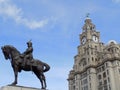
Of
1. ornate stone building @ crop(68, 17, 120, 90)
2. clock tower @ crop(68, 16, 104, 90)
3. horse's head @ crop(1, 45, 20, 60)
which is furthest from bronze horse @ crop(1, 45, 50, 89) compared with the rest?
clock tower @ crop(68, 16, 104, 90)

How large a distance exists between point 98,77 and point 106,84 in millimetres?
5991

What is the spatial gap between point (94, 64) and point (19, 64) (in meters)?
86.1

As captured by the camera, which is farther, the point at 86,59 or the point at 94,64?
the point at 86,59

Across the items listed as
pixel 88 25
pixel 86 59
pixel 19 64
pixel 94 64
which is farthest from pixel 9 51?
pixel 88 25

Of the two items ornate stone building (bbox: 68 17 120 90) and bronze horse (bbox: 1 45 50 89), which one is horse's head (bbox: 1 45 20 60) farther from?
ornate stone building (bbox: 68 17 120 90)

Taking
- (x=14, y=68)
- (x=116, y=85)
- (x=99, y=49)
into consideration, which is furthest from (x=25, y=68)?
(x=99, y=49)

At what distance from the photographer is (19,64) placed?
19.4 metres

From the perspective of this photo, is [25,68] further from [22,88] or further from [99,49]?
[99,49]

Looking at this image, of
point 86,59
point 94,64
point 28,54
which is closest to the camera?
point 28,54

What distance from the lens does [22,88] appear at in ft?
60.3

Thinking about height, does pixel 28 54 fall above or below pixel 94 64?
below

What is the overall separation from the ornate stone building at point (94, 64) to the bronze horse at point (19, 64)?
7562 centimetres

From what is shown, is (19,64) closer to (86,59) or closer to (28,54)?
(28,54)

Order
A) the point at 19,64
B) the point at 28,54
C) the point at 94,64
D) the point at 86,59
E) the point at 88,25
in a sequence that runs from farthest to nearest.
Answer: the point at 88,25
the point at 86,59
the point at 94,64
the point at 28,54
the point at 19,64
